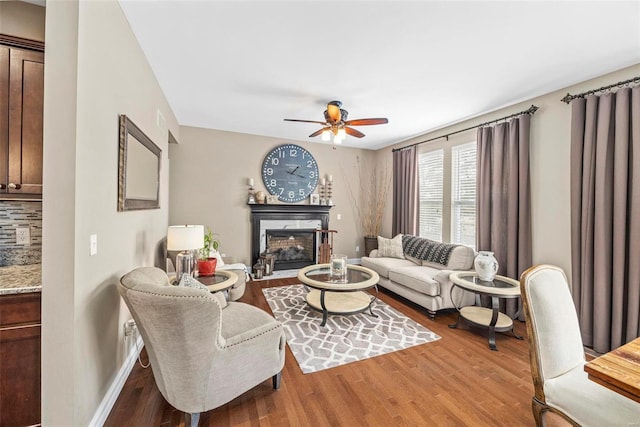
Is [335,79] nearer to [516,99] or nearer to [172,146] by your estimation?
[516,99]

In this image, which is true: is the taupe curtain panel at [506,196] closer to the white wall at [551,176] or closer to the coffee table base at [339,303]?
the white wall at [551,176]

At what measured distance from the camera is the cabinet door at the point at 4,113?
1.47 m

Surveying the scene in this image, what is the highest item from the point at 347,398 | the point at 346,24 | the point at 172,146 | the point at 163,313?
the point at 346,24

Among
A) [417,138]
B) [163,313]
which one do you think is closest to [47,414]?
[163,313]

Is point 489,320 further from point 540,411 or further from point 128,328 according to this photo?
point 128,328

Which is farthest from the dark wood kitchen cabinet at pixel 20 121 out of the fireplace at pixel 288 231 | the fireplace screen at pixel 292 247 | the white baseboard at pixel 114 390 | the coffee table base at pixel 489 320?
the coffee table base at pixel 489 320

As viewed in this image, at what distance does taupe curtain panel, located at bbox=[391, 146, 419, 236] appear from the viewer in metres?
4.66

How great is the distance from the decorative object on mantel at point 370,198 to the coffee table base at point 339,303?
247 cm

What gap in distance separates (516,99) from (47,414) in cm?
476

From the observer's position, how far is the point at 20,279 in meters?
1.37

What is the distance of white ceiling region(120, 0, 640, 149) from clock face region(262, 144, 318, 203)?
5.31ft

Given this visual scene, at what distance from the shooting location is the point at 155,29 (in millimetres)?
1936

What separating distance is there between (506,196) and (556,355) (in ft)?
7.52

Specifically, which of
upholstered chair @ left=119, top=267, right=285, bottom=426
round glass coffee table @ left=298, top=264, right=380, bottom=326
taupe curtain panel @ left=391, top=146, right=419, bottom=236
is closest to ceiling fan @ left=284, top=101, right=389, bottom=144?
round glass coffee table @ left=298, top=264, right=380, bottom=326
